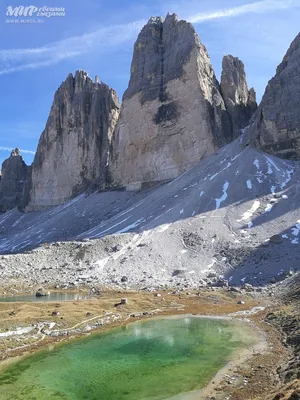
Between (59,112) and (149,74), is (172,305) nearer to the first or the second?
(149,74)

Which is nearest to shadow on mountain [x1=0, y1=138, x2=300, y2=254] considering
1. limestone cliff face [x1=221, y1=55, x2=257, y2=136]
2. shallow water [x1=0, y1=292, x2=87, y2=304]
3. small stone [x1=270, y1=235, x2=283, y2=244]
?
small stone [x1=270, y1=235, x2=283, y2=244]

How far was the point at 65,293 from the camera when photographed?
4144 centimetres

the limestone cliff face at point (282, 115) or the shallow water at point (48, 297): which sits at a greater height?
the limestone cliff face at point (282, 115)

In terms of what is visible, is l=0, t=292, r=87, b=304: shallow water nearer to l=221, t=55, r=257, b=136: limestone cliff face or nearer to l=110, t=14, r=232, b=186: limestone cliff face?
l=110, t=14, r=232, b=186: limestone cliff face

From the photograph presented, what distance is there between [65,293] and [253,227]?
2500 cm

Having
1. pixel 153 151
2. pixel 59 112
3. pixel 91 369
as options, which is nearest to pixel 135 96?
pixel 153 151

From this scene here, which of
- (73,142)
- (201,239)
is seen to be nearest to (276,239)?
(201,239)

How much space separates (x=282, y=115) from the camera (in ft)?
240

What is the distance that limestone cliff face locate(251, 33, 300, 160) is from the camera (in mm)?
71250

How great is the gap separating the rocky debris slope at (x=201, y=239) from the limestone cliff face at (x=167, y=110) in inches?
649

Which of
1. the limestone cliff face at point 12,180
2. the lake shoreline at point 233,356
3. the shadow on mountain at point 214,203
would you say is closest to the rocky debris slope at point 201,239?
the shadow on mountain at point 214,203

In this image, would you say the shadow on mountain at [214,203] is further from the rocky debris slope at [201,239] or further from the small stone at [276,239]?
the small stone at [276,239]

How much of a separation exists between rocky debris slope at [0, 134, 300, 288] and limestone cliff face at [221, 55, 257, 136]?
2200 cm

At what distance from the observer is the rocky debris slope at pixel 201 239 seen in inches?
1710
